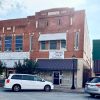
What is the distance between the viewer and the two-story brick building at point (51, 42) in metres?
34.0

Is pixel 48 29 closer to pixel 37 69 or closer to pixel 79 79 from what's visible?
pixel 37 69

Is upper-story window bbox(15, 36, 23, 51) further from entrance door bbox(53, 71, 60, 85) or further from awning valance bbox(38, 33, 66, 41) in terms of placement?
entrance door bbox(53, 71, 60, 85)

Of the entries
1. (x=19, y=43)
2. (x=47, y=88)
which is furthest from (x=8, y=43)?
(x=47, y=88)

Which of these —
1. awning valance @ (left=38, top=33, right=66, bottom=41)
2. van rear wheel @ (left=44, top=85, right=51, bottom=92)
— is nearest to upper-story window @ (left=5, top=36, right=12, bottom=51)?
awning valance @ (left=38, top=33, right=66, bottom=41)

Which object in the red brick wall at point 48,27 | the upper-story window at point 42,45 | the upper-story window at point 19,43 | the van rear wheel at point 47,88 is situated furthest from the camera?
the upper-story window at point 19,43

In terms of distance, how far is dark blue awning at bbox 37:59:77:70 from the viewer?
109ft

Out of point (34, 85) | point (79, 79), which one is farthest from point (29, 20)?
point (34, 85)

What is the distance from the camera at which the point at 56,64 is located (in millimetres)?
34219

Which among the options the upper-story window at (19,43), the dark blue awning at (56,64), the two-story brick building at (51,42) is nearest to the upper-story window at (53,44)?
the two-story brick building at (51,42)

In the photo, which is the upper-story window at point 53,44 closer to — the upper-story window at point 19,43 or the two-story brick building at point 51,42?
the two-story brick building at point 51,42

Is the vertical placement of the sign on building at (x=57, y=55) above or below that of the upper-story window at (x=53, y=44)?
below

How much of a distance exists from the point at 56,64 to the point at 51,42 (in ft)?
10.4

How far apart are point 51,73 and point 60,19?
274 inches

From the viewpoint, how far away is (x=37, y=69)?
34.6 meters
